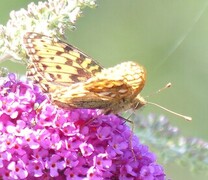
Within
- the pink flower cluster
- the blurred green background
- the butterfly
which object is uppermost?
the blurred green background

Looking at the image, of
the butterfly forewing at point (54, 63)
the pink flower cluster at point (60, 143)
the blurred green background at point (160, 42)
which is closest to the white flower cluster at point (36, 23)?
the butterfly forewing at point (54, 63)

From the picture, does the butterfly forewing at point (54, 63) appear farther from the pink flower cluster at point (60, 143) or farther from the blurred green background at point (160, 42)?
the blurred green background at point (160, 42)

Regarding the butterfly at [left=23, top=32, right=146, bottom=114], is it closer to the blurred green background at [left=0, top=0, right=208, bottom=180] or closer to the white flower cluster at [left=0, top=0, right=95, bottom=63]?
the white flower cluster at [left=0, top=0, right=95, bottom=63]

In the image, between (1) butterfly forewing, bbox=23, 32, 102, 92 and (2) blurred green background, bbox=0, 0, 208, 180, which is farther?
(2) blurred green background, bbox=0, 0, 208, 180

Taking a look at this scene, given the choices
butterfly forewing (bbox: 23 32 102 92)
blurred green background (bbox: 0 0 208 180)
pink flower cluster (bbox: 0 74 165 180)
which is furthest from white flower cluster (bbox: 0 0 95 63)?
blurred green background (bbox: 0 0 208 180)

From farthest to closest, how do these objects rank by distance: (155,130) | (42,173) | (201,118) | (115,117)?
(201,118) < (155,130) < (115,117) < (42,173)

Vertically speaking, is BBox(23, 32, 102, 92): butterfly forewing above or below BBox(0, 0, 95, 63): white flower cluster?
below

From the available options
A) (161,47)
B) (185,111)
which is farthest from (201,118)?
(161,47)

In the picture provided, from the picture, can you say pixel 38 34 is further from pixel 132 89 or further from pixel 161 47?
pixel 161 47
